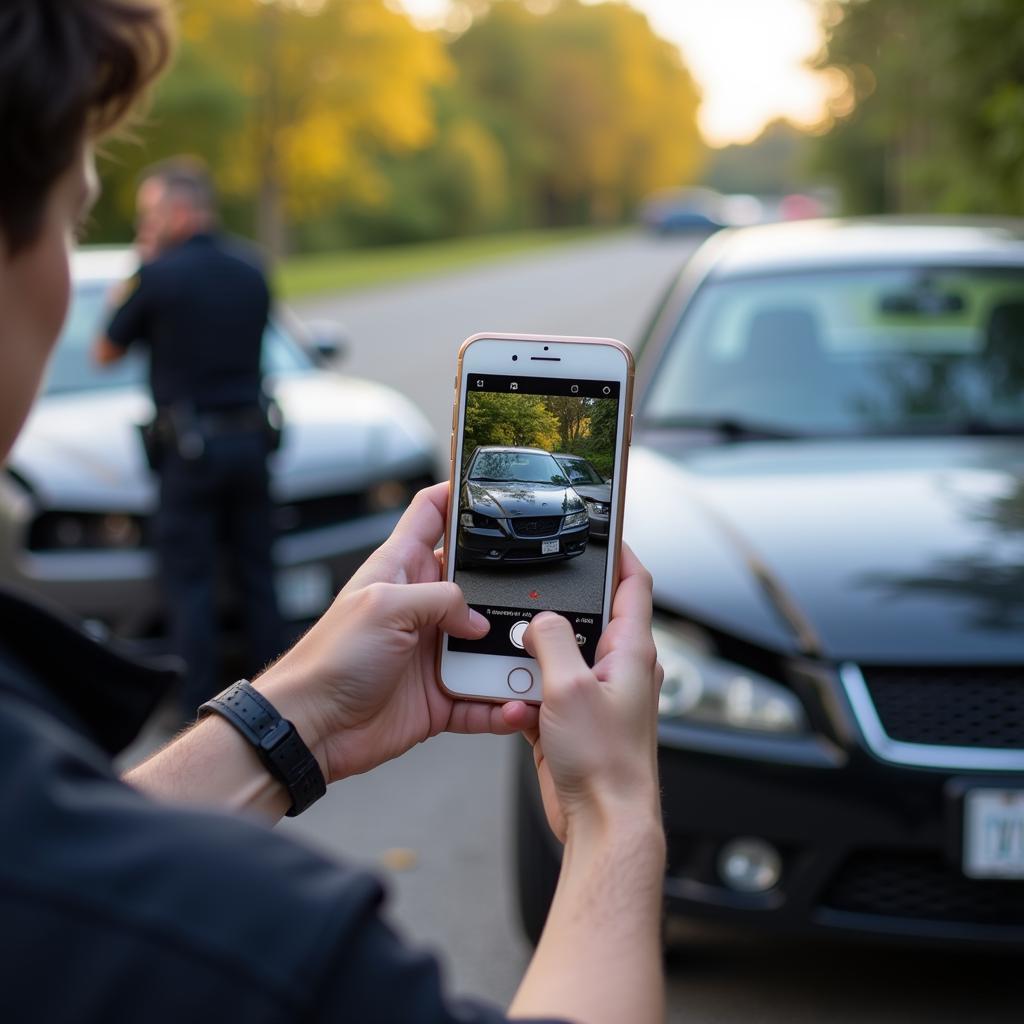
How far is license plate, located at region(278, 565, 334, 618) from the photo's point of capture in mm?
5586

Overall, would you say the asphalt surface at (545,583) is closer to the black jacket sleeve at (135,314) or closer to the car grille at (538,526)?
the car grille at (538,526)

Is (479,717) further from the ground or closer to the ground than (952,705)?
further from the ground

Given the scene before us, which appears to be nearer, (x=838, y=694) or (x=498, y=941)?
(x=838, y=694)

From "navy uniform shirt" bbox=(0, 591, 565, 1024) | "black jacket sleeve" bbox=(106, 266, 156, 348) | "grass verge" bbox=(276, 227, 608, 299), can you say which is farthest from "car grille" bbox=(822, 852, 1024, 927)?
"grass verge" bbox=(276, 227, 608, 299)

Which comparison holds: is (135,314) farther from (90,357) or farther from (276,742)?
(276,742)

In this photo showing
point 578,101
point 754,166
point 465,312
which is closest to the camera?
point 465,312

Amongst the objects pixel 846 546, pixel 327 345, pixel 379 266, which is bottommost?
pixel 379 266

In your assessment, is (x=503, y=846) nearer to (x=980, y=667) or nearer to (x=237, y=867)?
(x=980, y=667)

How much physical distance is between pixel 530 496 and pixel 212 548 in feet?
11.7

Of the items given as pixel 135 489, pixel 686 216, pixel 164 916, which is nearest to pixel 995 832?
pixel 164 916

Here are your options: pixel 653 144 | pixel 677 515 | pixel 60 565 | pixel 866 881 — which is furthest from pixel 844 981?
pixel 653 144

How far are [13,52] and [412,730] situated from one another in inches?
41.1

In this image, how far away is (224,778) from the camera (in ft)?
5.37

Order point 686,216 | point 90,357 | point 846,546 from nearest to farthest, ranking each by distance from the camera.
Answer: point 846,546
point 90,357
point 686,216
